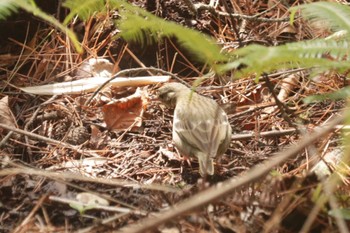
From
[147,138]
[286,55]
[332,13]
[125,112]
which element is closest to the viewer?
[286,55]

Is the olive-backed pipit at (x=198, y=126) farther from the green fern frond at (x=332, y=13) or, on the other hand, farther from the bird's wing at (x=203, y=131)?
the green fern frond at (x=332, y=13)

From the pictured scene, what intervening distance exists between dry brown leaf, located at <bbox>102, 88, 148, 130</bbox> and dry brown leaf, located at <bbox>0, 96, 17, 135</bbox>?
0.64 m

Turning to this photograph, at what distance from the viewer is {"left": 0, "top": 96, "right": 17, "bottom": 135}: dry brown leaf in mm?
3766

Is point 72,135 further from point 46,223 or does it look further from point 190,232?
point 190,232

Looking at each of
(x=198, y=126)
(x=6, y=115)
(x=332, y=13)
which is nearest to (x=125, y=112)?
(x=198, y=126)

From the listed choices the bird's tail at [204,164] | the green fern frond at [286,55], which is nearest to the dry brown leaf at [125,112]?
the bird's tail at [204,164]

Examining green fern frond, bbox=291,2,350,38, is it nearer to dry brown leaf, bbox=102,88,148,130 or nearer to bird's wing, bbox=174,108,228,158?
bird's wing, bbox=174,108,228,158

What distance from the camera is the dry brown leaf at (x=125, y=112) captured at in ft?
13.0

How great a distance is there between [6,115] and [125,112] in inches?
33.1

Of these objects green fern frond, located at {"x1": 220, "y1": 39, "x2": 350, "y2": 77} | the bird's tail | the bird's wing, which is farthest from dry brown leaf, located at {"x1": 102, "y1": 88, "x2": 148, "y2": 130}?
green fern frond, located at {"x1": 220, "y1": 39, "x2": 350, "y2": 77}

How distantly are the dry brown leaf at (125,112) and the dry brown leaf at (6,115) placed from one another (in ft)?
2.12

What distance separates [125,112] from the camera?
13.3ft

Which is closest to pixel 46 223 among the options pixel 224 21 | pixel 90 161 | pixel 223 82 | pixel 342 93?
pixel 90 161

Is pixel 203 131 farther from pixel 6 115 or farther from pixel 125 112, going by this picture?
pixel 6 115
